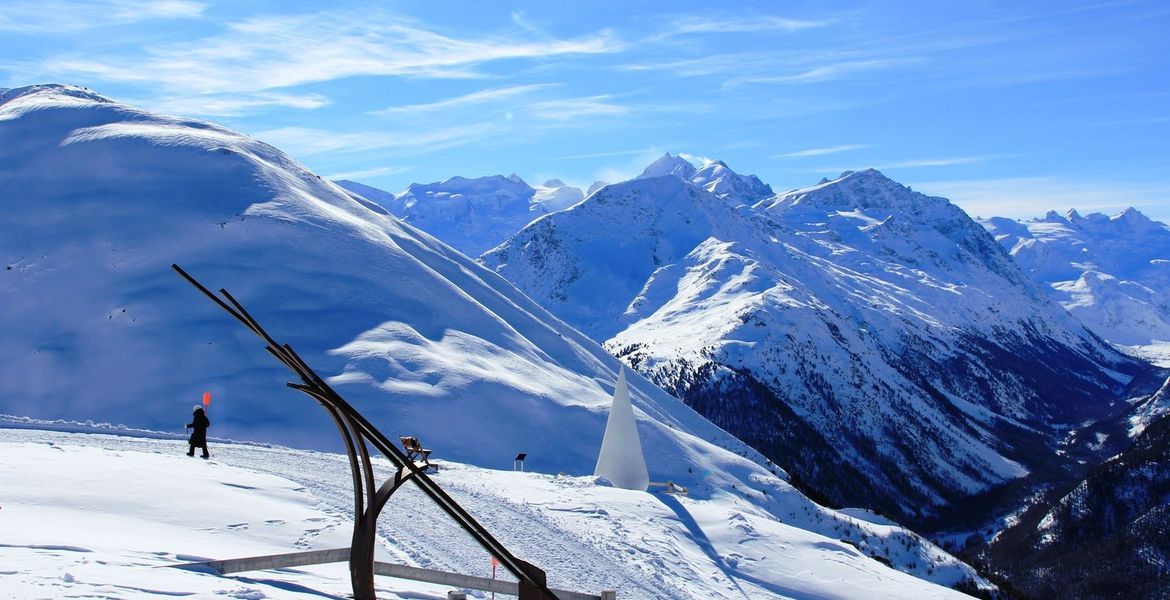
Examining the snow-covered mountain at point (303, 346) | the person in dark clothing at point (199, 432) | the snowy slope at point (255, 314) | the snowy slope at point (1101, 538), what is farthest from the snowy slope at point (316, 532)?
the snowy slope at point (1101, 538)

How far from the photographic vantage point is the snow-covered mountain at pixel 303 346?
37.7m

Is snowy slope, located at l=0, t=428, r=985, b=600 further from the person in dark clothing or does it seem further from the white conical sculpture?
the white conical sculpture

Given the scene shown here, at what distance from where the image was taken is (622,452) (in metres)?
41.8

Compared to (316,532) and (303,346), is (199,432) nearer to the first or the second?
(316,532)

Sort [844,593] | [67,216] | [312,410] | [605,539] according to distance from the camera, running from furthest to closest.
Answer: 1. [67,216]
2. [312,410]
3. [844,593]
4. [605,539]

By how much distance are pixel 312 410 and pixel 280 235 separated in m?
24.4

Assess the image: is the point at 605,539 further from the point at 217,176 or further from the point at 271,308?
the point at 217,176

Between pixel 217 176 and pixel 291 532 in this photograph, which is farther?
pixel 217 176

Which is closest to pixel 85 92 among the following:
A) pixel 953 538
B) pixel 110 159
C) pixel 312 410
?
pixel 110 159

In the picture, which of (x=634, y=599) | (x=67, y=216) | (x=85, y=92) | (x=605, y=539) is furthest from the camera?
(x=85, y=92)

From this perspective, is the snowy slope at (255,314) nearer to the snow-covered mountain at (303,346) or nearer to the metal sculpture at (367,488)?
the snow-covered mountain at (303,346)

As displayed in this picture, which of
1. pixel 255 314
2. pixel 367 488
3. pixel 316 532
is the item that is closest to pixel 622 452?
pixel 316 532

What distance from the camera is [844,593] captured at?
108 ft

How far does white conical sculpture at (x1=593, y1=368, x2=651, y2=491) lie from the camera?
41.6 meters
